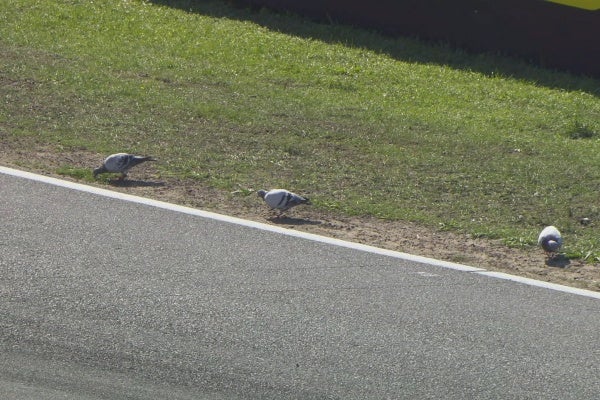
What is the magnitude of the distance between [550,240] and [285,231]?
6.62ft

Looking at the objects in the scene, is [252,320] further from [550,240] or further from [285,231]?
[550,240]

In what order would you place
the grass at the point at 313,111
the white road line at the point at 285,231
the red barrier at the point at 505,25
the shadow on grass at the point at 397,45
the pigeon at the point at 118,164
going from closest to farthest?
the white road line at the point at 285,231
the pigeon at the point at 118,164
the grass at the point at 313,111
the shadow on grass at the point at 397,45
the red barrier at the point at 505,25

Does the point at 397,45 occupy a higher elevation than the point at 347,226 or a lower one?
higher

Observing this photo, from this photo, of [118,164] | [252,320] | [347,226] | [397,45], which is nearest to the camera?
[252,320]

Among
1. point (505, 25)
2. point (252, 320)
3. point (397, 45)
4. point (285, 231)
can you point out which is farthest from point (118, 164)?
point (505, 25)

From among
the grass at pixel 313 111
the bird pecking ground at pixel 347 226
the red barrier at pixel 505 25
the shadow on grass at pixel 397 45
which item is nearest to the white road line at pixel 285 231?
the bird pecking ground at pixel 347 226

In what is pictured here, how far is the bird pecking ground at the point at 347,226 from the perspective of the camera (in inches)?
306

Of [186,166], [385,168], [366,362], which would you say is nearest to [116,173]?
[186,166]

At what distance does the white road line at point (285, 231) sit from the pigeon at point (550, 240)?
485 millimetres

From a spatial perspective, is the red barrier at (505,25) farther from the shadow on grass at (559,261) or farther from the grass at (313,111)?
the shadow on grass at (559,261)

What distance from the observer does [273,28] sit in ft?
50.4

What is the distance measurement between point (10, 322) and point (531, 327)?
10.4 ft

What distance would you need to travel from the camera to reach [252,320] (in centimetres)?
625

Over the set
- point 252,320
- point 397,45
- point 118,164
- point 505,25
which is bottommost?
point 252,320
